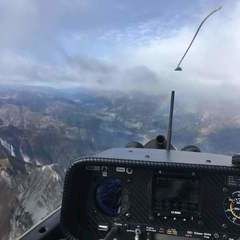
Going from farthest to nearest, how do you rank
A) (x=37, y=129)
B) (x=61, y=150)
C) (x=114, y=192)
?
1. (x=37, y=129)
2. (x=61, y=150)
3. (x=114, y=192)

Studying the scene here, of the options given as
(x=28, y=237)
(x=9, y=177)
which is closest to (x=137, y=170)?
→ (x=28, y=237)

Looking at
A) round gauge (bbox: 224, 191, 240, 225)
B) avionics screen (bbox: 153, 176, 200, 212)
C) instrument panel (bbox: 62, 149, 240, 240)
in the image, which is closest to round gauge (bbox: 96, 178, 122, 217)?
instrument panel (bbox: 62, 149, 240, 240)

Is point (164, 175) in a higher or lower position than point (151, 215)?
higher

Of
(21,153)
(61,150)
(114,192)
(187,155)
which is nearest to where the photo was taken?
(114,192)

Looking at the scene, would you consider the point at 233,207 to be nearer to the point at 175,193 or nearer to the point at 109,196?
the point at 175,193

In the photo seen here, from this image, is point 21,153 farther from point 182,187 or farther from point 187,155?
point 182,187

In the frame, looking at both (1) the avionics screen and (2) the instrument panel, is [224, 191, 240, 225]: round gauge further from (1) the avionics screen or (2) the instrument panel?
(1) the avionics screen
